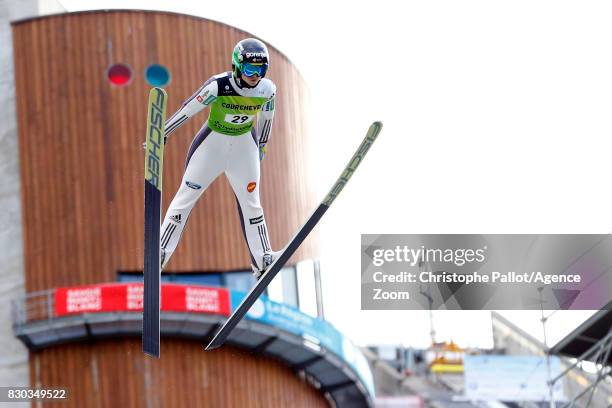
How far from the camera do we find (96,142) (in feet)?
92.9

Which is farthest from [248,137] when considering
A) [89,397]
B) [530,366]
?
[530,366]

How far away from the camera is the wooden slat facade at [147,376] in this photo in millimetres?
27609

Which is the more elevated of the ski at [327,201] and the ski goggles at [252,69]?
the ski goggles at [252,69]

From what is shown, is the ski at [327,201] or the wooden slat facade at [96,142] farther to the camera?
the wooden slat facade at [96,142]

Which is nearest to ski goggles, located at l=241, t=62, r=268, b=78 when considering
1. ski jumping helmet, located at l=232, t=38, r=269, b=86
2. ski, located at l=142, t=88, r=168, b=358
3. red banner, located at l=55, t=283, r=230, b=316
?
ski jumping helmet, located at l=232, t=38, r=269, b=86

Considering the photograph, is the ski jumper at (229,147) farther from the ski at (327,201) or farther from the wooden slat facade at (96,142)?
the wooden slat facade at (96,142)

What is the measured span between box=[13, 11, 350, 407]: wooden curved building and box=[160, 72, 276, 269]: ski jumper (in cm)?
1630

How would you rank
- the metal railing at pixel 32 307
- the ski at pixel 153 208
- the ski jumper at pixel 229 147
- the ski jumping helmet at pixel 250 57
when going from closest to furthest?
the ski at pixel 153 208
the ski jumping helmet at pixel 250 57
the ski jumper at pixel 229 147
the metal railing at pixel 32 307

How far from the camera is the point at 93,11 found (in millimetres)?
28328

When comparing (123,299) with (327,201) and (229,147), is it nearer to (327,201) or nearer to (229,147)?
(327,201)

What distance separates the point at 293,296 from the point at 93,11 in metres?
8.75

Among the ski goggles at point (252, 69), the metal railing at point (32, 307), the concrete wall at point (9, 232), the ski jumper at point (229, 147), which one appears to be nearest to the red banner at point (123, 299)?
the metal railing at point (32, 307)

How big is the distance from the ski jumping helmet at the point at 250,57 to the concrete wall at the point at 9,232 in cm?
1877

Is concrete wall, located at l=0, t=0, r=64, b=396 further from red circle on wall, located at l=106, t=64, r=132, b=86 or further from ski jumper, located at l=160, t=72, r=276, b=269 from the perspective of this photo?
ski jumper, located at l=160, t=72, r=276, b=269
